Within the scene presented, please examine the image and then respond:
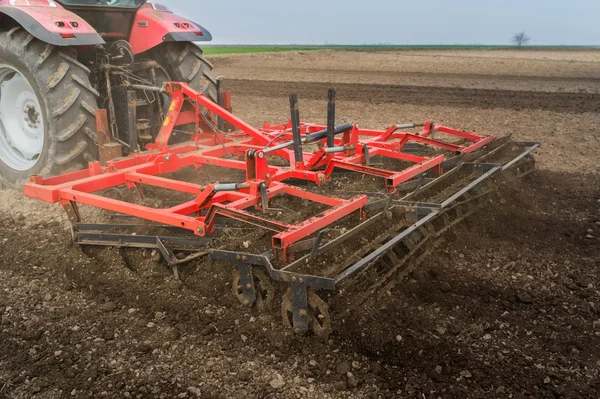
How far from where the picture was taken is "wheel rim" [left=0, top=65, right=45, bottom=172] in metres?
4.73

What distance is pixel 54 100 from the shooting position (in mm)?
4234

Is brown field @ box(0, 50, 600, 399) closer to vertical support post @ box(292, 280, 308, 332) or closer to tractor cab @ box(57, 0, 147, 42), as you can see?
vertical support post @ box(292, 280, 308, 332)

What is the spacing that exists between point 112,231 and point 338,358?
2.04 meters

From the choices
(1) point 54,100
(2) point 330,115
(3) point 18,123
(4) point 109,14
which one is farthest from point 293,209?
(4) point 109,14

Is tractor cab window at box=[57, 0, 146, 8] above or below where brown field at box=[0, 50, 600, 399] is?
above

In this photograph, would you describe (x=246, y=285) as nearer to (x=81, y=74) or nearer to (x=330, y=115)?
(x=330, y=115)

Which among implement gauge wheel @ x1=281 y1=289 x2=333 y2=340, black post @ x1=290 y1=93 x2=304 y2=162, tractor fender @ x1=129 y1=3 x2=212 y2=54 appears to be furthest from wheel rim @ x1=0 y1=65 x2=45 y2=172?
implement gauge wheel @ x1=281 y1=289 x2=333 y2=340

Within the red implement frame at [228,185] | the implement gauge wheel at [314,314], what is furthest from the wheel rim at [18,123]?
the implement gauge wheel at [314,314]

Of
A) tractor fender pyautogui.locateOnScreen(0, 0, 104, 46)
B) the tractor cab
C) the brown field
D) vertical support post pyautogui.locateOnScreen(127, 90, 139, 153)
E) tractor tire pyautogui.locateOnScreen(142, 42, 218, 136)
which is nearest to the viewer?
the brown field

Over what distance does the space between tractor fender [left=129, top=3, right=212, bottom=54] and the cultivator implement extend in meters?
0.74

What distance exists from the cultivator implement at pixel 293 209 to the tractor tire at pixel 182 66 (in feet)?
1.46

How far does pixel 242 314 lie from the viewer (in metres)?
3.02

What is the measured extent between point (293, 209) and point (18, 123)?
2608mm

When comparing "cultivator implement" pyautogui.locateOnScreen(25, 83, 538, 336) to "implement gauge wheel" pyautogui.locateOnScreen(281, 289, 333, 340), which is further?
"cultivator implement" pyautogui.locateOnScreen(25, 83, 538, 336)
